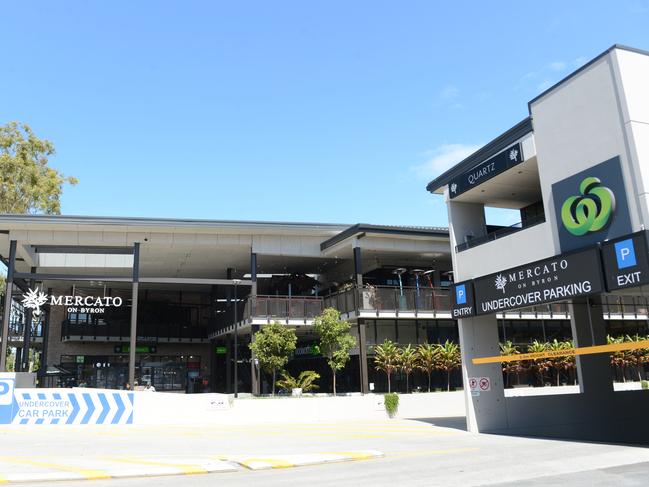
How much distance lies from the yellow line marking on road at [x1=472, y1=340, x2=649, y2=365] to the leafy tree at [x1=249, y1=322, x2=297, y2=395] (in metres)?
9.82

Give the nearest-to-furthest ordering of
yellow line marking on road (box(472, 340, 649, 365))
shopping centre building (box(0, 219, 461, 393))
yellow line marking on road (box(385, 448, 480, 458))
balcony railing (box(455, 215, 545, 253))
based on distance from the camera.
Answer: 1. yellow line marking on road (box(385, 448, 480, 458))
2. yellow line marking on road (box(472, 340, 649, 365))
3. balcony railing (box(455, 215, 545, 253))
4. shopping centre building (box(0, 219, 461, 393))

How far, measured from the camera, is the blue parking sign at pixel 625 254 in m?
12.9

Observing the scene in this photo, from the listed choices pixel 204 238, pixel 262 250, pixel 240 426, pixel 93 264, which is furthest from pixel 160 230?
pixel 240 426

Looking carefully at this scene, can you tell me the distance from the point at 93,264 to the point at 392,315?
58.4 feet

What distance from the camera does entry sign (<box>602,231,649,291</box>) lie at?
41.4 feet

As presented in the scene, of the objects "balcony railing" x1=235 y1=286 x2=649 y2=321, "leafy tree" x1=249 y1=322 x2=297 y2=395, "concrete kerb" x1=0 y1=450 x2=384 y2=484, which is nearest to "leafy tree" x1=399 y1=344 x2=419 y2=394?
"balcony railing" x1=235 y1=286 x2=649 y2=321

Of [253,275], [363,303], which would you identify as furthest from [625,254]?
[253,275]

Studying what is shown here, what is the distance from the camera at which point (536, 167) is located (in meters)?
17.4

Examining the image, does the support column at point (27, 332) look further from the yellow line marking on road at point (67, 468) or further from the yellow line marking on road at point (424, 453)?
the yellow line marking on road at point (424, 453)

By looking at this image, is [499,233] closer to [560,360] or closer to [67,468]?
[67,468]

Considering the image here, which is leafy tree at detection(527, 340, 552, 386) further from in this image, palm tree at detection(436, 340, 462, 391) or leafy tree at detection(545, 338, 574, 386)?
palm tree at detection(436, 340, 462, 391)

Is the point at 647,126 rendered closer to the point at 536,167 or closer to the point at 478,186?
the point at 536,167

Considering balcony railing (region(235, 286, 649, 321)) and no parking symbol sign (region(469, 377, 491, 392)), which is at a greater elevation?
balcony railing (region(235, 286, 649, 321))

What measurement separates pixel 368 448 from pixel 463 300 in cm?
622
